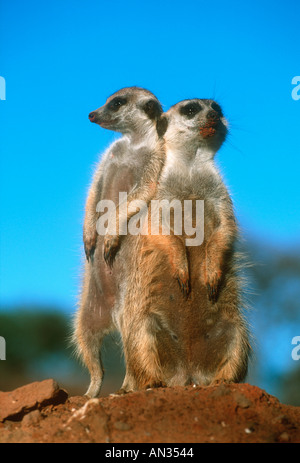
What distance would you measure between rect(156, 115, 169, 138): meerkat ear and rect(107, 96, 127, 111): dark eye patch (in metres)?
0.37

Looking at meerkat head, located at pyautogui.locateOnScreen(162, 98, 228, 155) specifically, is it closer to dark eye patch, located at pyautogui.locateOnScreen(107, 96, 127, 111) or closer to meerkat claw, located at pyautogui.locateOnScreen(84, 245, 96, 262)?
dark eye patch, located at pyautogui.locateOnScreen(107, 96, 127, 111)

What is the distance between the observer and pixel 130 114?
532 cm

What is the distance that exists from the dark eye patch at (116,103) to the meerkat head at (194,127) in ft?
1.34

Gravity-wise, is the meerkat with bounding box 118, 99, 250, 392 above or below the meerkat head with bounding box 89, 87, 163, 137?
below

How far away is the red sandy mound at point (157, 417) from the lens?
2756 mm

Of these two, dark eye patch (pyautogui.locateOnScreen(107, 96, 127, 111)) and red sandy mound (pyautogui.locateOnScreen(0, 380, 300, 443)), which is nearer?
red sandy mound (pyautogui.locateOnScreen(0, 380, 300, 443))

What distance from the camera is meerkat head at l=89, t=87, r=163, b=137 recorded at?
528 cm

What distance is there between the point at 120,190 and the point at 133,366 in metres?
1.57

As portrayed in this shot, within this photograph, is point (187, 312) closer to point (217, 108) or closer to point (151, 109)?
point (151, 109)

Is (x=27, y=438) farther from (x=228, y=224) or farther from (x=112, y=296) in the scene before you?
(x=228, y=224)

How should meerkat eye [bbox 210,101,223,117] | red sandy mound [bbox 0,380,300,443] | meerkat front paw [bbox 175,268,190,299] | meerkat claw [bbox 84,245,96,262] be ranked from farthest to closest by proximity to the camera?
meerkat eye [bbox 210,101,223,117], meerkat claw [bbox 84,245,96,262], meerkat front paw [bbox 175,268,190,299], red sandy mound [bbox 0,380,300,443]

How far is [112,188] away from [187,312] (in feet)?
4.31

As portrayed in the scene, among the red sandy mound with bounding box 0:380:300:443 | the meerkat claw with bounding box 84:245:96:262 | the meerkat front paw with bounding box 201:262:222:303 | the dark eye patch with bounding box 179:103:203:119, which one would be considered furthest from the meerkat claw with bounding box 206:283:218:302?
the dark eye patch with bounding box 179:103:203:119

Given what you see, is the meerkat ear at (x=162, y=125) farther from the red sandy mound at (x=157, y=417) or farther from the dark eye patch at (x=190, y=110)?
the red sandy mound at (x=157, y=417)
